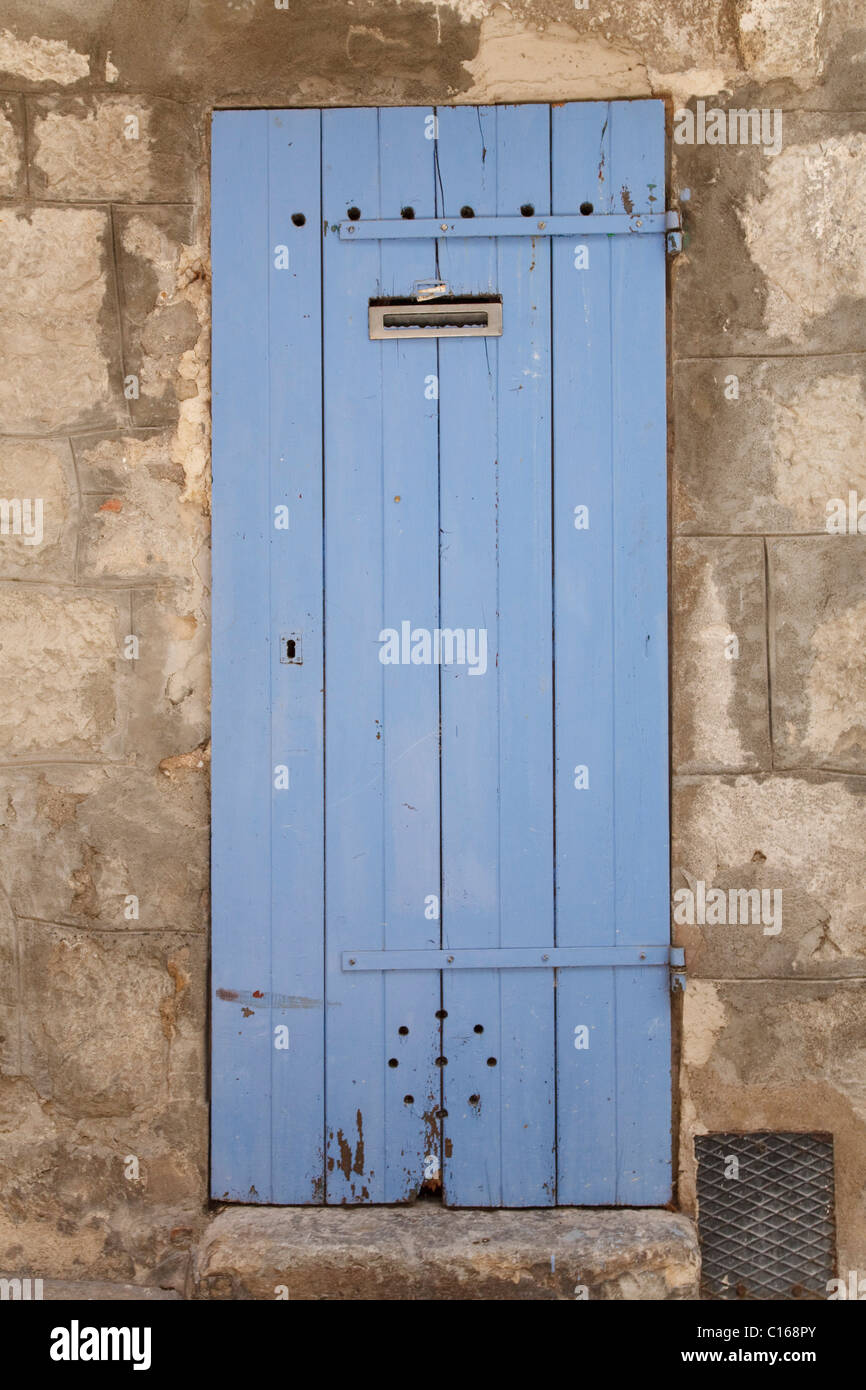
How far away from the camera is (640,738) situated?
2.34 metres

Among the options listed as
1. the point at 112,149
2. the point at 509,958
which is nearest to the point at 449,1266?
the point at 509,958

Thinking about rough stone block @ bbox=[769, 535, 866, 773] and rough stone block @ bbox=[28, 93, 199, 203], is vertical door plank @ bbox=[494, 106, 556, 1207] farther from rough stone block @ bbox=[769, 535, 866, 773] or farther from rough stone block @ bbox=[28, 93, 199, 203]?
rough stone block @ bbox=[28, 93, 199, 203]

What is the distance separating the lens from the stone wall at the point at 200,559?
2.31 metres

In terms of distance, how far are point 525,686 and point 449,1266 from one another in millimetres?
1268

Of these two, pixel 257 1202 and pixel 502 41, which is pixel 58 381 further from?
pixel 257 1202

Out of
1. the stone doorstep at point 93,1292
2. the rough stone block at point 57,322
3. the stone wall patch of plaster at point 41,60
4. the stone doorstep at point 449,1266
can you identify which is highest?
the stone wall patch of plaster at point 41,60

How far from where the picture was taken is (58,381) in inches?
92.3

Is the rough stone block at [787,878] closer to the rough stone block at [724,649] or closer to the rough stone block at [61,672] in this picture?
the rough stone block at [724,649]

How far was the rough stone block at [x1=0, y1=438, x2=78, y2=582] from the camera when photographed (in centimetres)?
234

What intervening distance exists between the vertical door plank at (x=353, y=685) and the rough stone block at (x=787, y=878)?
758mm

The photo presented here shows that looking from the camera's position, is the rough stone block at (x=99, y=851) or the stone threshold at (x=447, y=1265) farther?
the rough stone block at (x=99, y=851)

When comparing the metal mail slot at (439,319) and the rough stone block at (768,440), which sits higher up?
the metal mail slot at (439,319)

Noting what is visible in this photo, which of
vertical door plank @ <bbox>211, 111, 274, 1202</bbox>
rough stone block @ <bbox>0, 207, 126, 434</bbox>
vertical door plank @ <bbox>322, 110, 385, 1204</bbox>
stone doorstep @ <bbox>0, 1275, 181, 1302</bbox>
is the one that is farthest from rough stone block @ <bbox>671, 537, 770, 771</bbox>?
stone doorstep @ <bbox>0, 1275, 181, 1302</bbox>

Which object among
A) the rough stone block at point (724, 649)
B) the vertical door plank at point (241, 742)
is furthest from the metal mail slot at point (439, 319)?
the rough stone block at point (724, 649)
